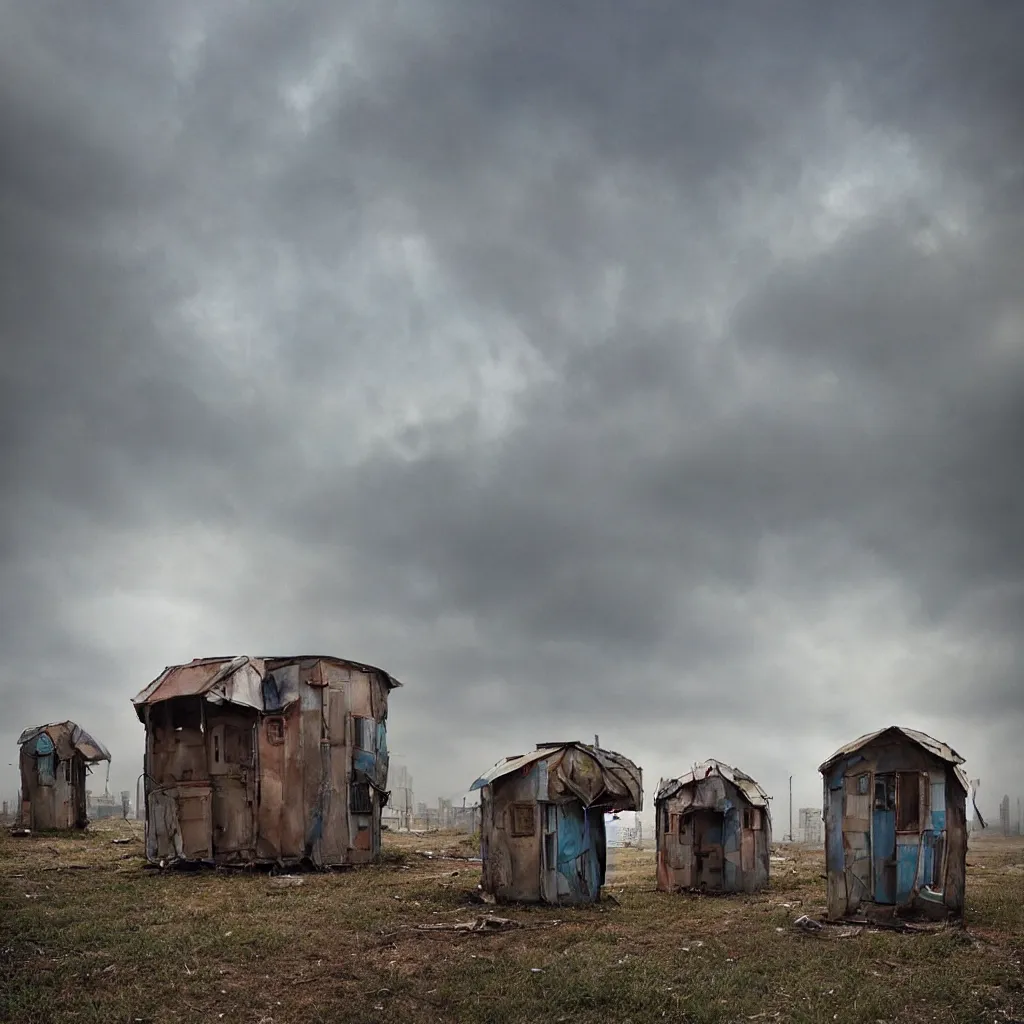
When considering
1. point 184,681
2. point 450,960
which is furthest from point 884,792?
point 184,681

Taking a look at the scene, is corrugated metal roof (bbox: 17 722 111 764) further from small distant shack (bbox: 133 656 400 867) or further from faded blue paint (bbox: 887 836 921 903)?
faded blue paint (bbox: 887 836 921 903)

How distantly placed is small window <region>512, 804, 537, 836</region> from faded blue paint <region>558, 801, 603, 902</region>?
2.48ft

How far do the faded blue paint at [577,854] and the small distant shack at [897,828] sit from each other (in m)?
6.21

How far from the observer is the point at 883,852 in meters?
23.8

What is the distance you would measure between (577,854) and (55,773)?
28.3 meters

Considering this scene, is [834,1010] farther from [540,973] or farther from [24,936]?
[24,936]

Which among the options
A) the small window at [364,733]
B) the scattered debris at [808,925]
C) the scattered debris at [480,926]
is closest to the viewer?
the scattered debris at [480,926]

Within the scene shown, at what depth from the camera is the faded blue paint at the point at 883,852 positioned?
2372 centimetres

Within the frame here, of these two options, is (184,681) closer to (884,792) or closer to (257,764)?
(257,764)

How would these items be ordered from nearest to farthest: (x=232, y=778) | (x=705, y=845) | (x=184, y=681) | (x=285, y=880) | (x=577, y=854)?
(x=577, y=854), (x=285, y=880), (x=705, y=845), (x=232, y=778), (x=184, y=681)

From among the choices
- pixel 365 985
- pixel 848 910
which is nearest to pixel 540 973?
pixel 365 985

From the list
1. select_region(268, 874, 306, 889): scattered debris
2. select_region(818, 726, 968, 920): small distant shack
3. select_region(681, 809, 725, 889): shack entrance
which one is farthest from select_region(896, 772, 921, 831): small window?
select_region(268, 874, 306, 889): scattered debris

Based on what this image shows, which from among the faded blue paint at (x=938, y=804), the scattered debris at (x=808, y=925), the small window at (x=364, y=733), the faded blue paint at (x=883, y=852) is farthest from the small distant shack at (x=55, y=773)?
the faded blue paint at (x=938, y=804)

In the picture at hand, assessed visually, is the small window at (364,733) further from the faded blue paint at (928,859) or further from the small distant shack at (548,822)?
the faded blue paint at (928,859)
